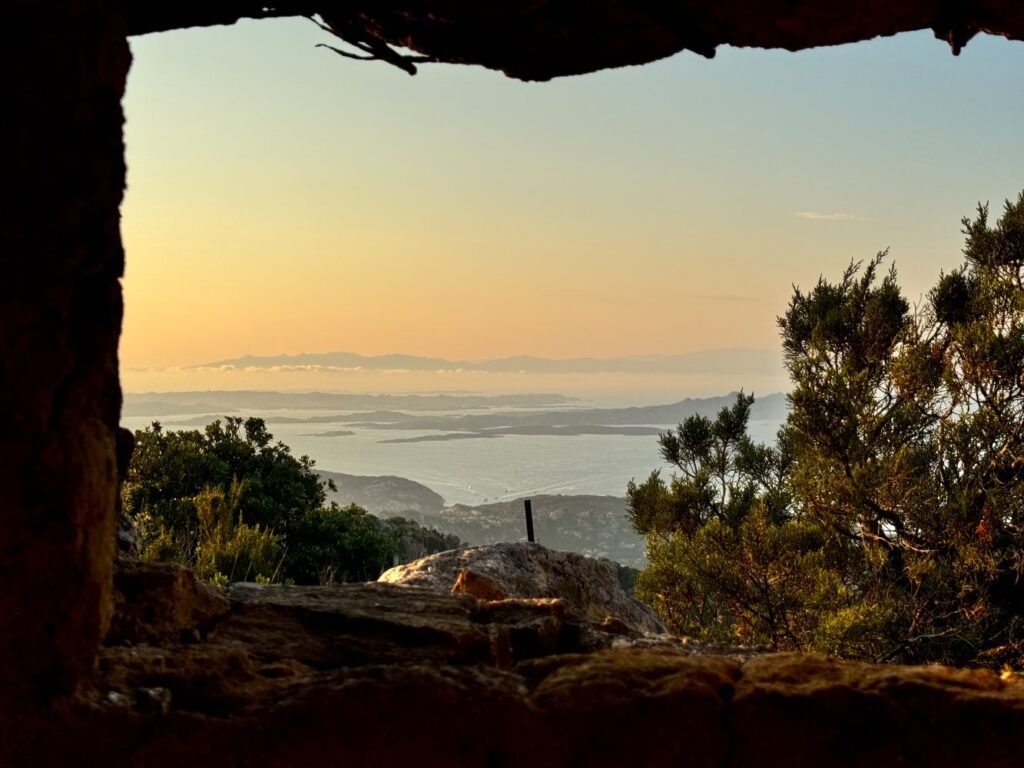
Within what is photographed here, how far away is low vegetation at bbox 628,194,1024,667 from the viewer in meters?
8.21

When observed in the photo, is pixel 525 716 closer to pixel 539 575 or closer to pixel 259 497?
pixel 539 575

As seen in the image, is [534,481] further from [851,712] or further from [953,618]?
[851,712]

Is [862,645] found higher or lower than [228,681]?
lower

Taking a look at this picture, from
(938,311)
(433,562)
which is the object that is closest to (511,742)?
(433,562)

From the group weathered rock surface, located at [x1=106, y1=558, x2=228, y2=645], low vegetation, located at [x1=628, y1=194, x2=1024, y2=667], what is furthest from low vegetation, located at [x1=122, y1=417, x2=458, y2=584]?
weathered rock surface, located at [x1=106, y1=558, x2=228, y2=645]

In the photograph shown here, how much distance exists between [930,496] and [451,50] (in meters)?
6.91

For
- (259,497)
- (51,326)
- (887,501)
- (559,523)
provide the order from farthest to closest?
1. (559,523)
2. (259,497)
3. (887,501)
4. (51,326)

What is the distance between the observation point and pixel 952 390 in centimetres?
886

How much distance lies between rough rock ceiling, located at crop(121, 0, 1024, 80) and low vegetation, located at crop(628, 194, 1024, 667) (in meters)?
5.87

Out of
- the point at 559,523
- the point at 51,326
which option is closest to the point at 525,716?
the point at 51,326

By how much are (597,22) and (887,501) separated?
674cm

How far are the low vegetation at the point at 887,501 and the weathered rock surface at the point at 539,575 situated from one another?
2163 mm

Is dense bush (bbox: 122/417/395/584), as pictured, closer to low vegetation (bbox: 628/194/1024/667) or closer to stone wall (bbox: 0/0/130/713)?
low vegetation (bbox: 628/194/1024/667)

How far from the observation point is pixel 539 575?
21.8ft
